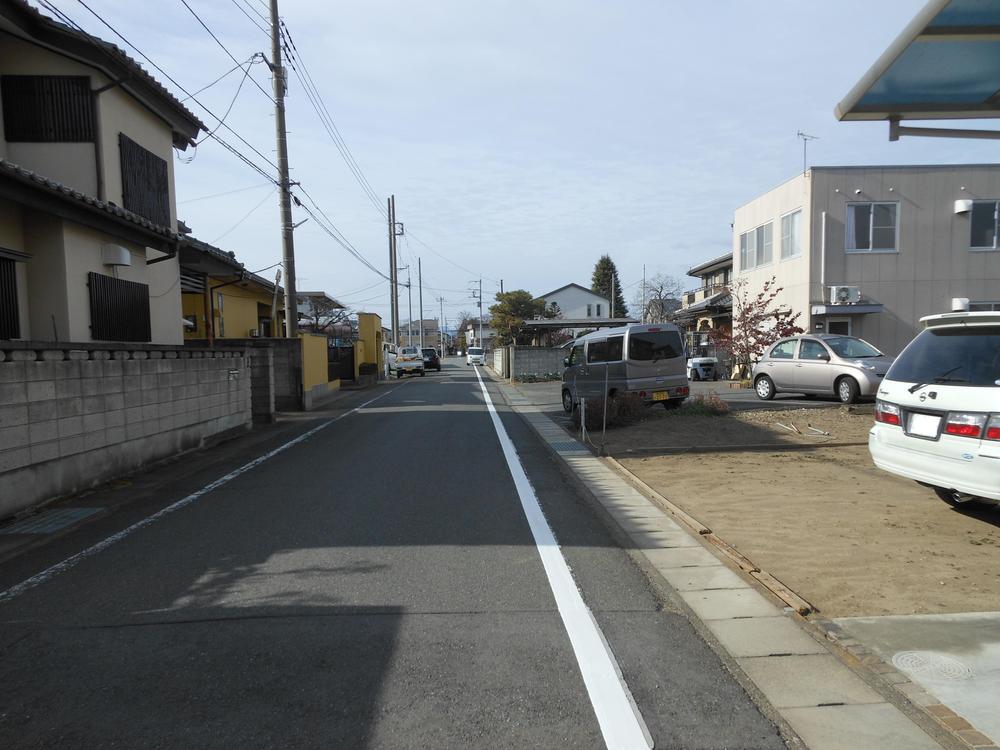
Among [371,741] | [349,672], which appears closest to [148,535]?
[349,672]

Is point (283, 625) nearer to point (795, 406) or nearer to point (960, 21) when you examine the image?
point (960, 21)

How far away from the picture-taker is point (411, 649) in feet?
12.4

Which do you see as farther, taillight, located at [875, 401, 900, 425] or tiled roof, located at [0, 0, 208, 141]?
tiled roof, located at [0, 0, 208, 141]

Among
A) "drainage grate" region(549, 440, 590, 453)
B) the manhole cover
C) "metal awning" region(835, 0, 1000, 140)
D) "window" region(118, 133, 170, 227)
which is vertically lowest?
"drainage grate" region(549, 440, 590, 453)

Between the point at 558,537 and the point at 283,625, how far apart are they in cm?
265

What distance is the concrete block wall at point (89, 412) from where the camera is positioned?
22.4 feet

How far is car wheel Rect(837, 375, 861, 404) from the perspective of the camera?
47.0 feet

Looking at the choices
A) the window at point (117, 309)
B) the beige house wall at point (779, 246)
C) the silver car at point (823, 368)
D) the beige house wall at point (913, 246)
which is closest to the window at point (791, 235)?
the beige house wall at point (779, 246)

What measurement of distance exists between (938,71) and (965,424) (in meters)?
3.42

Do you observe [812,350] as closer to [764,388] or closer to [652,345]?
[764,388]

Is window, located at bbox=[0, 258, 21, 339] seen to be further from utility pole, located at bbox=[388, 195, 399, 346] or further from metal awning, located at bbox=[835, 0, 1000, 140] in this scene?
utility pole, located at bbox=[388, 195, 399, 346]

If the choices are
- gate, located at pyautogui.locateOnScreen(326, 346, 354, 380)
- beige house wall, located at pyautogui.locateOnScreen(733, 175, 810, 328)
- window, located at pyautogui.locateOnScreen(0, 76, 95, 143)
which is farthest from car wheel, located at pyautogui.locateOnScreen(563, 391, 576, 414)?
gate, located at pyautogui.locateOnScreen(326, 346, 354, 380)

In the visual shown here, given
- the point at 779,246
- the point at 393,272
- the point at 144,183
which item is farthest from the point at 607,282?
the point at 144,183

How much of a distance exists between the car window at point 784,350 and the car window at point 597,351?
455cm
